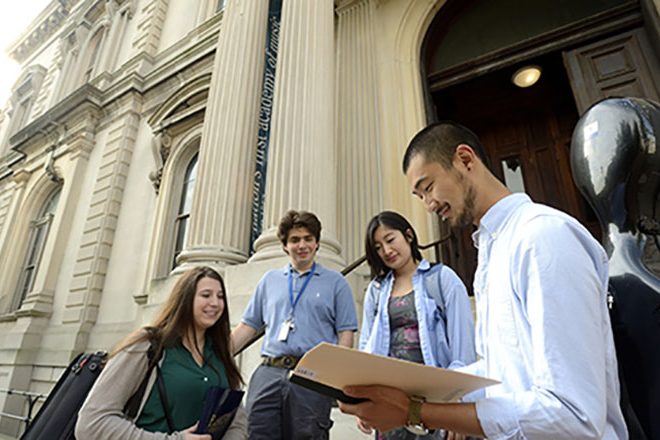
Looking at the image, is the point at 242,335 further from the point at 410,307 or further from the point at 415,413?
the point at 415,413

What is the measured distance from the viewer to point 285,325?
222cm

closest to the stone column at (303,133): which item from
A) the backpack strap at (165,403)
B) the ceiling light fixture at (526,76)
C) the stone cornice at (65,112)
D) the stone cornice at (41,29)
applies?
the backpack strap at (165,403)

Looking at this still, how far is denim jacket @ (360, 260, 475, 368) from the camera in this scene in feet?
5.65

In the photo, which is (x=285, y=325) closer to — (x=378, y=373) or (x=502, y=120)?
(x=378, y=373)

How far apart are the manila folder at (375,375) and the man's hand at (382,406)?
0.06 ft

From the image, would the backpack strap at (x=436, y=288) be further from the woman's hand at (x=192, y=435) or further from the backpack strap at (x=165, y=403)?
the backpack strap at (x=165, y=403)

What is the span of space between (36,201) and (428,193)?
565 inches

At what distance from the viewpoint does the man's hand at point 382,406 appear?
83cm

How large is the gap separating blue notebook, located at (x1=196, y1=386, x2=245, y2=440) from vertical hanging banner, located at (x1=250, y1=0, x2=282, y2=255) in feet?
10.4

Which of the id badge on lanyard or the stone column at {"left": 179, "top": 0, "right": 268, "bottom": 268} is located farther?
the stone column at {"left": 179, "top": 0, "right": 268, "bottom": 268}

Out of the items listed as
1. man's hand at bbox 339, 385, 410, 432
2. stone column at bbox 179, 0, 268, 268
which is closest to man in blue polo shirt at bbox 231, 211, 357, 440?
man's hand at bbox 339, 385, 410, 432

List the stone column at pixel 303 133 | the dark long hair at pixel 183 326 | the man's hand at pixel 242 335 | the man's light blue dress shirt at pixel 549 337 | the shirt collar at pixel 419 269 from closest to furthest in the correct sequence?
the man's light blue dress shirt at pixel 549 337
the dark long hair at pixel 183 326
the shirt collar at pixel 419 269
the man's hand at pixel 242 335
the stone column at pixel 303 133

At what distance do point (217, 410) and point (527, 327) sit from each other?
129cm

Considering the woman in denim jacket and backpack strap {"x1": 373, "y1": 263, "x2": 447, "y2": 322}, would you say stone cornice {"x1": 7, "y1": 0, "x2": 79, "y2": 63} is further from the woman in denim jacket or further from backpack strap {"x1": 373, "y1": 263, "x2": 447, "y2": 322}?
backpack strap {"x1": 373, "y1": 263, "x2": 447, "y2": 322}
